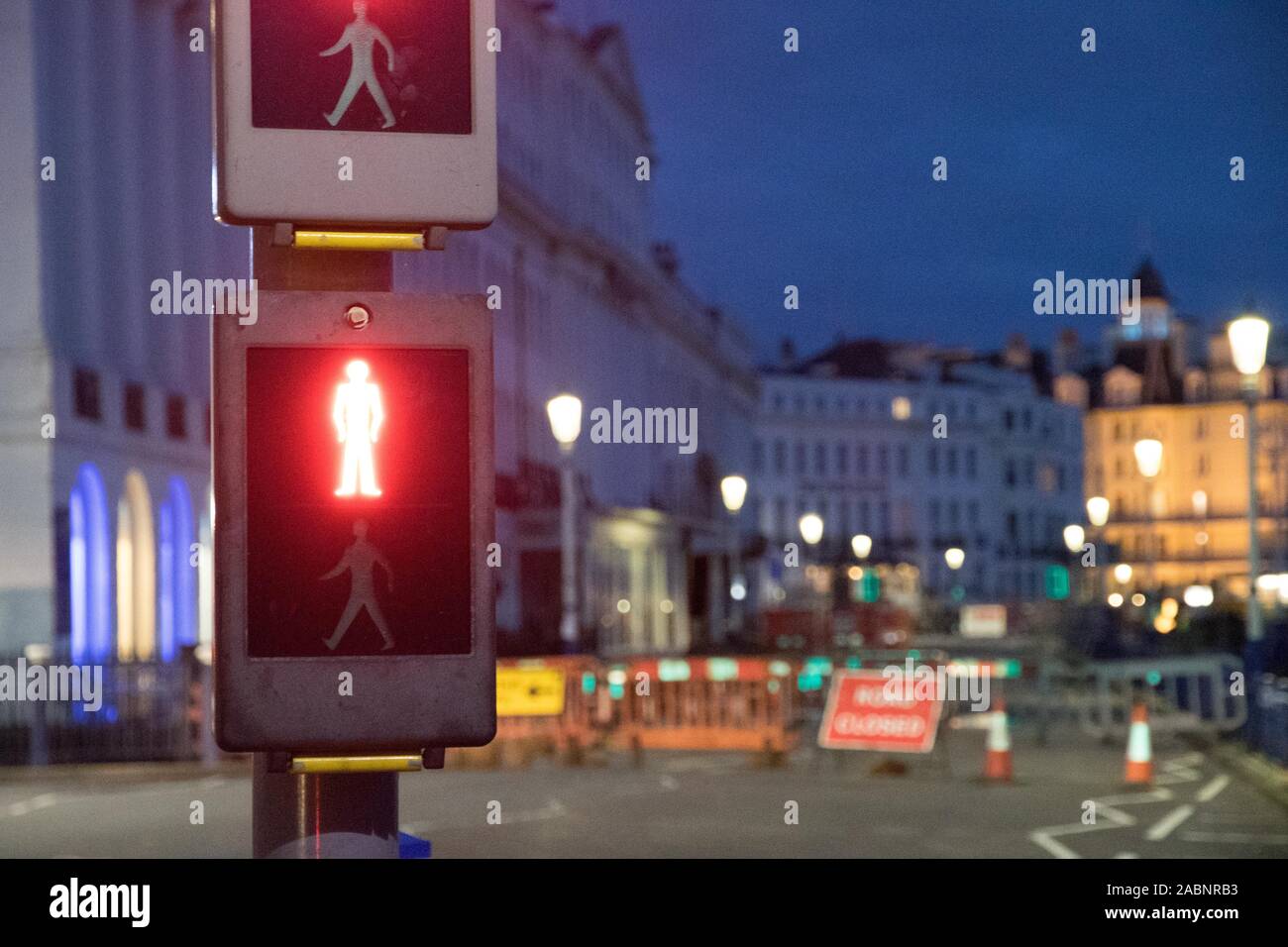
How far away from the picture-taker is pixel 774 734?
21578 millimetres

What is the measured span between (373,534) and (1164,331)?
538ft

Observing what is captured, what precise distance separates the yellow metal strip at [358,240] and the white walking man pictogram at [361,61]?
148 millimetres

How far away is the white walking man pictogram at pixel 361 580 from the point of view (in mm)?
2615

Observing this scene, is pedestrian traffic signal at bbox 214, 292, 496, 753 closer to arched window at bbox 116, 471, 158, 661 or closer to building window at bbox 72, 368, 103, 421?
building window at bbox 72, 368, 103, 421

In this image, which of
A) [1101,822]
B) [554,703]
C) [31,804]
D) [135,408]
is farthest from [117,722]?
[1101,822]

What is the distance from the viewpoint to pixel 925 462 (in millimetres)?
134250

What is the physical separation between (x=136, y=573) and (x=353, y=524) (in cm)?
2815

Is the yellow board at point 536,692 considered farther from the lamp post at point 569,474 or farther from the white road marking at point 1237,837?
the white road marking at point 1237,837

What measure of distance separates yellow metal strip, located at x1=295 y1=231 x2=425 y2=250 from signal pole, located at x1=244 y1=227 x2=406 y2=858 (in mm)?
40

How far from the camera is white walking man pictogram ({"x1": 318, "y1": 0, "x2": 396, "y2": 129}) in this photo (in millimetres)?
2637

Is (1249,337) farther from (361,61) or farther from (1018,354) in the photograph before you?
(1018,354)

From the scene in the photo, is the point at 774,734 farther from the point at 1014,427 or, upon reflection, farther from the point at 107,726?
→ the point at 1014,427

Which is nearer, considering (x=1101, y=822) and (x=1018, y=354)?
(x=1101, y=822)

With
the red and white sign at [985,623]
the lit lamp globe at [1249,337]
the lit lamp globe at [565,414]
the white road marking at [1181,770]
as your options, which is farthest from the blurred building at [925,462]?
the lit lamp globe at [1249,337]
